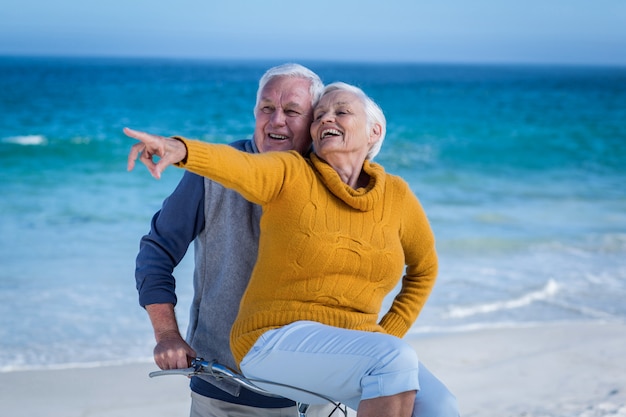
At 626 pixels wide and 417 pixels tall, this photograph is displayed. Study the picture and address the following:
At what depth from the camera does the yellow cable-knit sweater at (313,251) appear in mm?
2176

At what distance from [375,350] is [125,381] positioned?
2.50 metres

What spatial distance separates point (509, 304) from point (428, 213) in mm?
3524

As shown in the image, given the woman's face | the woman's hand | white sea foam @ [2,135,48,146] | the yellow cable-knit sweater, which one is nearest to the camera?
the woman's hand

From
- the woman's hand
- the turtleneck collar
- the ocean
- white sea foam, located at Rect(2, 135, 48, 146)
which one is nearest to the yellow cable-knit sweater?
the turtleneck collar

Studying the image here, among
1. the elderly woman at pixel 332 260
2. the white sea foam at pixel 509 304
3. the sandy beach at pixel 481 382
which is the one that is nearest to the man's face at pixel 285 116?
the elderly woman at pixel 332 260

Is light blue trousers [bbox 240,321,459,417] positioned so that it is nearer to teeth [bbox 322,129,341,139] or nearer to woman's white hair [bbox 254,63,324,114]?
teeth [bbox 322,129,341,139]

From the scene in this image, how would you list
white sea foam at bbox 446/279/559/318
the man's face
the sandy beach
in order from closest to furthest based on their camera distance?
the man's face
the sandy beach
white sea foam at bbox 446/279/559/318

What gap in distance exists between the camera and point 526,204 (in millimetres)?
10297

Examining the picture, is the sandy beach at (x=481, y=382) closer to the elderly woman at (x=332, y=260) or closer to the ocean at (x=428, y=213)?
the ocean at (x=428, y=213)

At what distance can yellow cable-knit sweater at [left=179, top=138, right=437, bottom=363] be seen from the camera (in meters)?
2.18

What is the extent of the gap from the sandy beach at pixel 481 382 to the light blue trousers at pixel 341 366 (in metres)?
1.83

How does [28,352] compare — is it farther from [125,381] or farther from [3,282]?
[3,282]

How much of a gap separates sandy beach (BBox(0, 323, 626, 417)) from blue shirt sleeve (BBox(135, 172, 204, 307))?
→ 1.49m

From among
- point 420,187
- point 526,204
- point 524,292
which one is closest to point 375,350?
point 524,292
